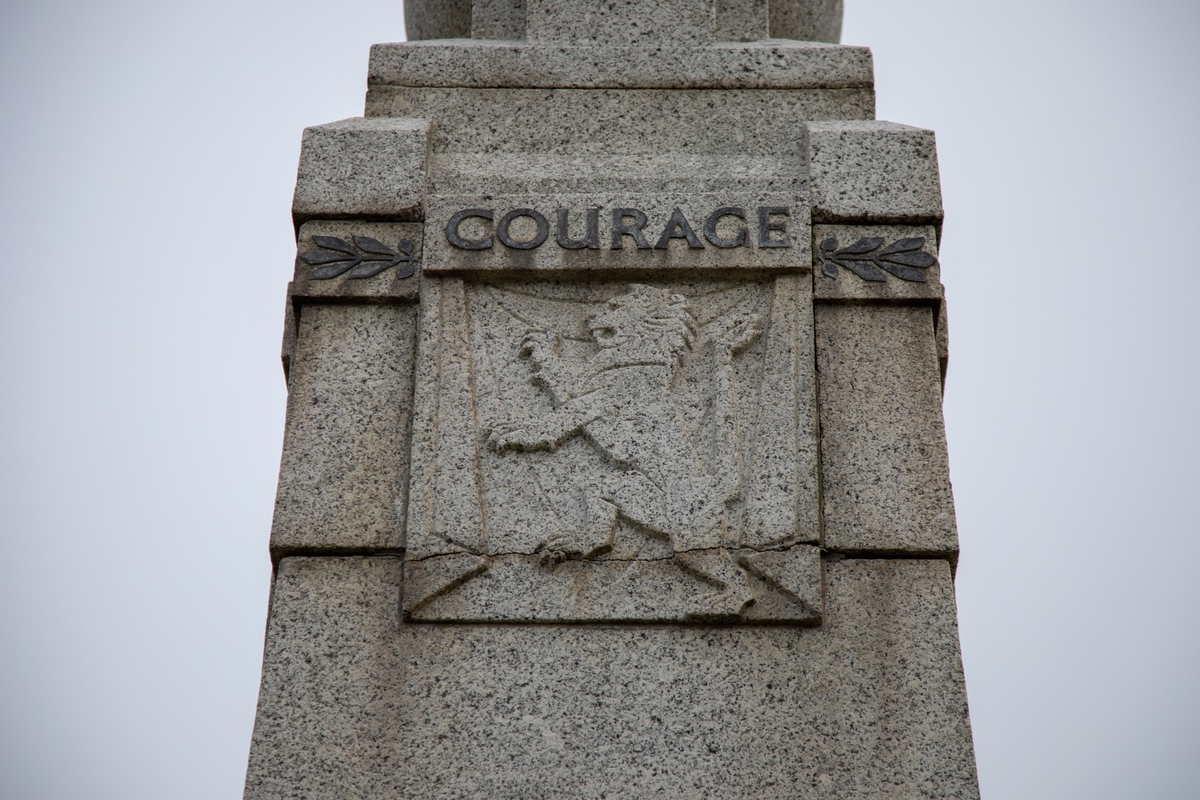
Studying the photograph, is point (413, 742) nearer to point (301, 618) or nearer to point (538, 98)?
point (301, 618)

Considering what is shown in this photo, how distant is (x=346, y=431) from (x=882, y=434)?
1.60 meters

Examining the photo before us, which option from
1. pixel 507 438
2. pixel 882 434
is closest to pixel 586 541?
pixel 507 438

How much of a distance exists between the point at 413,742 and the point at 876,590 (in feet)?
4.44

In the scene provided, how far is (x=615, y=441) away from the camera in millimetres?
4664

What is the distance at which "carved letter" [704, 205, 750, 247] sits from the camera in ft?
16.2

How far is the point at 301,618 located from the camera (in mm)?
4430

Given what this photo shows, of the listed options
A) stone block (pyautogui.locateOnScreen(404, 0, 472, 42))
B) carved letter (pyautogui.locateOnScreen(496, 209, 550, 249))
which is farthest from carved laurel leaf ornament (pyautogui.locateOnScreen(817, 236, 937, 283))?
stone block (pyautogui.locateOnScreen(404, 0, 472, 42))

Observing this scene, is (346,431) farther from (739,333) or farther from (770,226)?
(770,226)

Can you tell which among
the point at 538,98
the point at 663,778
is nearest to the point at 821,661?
the point at 663,778

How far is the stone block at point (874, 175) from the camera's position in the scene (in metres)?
5.03

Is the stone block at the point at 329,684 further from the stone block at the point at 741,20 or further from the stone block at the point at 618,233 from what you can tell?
the stone block at the point at 741,20

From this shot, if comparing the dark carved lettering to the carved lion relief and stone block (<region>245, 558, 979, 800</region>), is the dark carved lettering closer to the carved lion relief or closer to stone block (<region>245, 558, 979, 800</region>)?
the carved lion relief

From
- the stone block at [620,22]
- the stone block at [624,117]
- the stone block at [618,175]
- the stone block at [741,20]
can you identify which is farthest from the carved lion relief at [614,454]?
the stone block at [741,20]

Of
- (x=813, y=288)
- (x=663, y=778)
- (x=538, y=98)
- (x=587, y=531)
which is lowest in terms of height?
(x=663, y=778)
